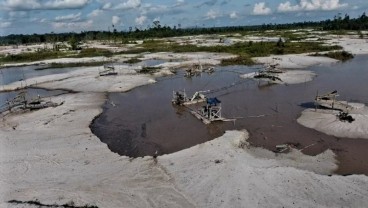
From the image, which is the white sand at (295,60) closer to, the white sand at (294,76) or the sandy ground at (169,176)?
the white sand at (294,76)

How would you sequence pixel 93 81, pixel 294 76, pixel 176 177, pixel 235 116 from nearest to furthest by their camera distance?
pixel 176 177, pixel 235 116, pixel 294 76, pixel 93 81

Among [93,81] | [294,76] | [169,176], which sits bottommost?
[169,176]

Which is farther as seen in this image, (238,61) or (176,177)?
(238,61)

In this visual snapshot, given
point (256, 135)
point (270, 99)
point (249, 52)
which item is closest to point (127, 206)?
point (256, 135)

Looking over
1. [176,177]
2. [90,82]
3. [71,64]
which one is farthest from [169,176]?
[71,64]

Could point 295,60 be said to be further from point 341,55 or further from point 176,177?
point 176,177

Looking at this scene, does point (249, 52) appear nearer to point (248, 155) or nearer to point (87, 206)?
point (248, 155)
